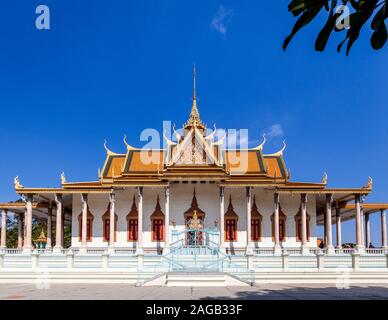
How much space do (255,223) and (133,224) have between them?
7268 mm

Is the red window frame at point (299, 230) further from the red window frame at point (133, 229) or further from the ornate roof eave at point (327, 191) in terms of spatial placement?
the red window frame at point (133, 229)

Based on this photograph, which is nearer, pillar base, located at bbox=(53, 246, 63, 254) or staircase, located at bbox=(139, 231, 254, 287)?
staircase, located at bbox=(139, 231, 254, 287)

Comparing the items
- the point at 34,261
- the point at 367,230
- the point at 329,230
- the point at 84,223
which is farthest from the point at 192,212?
the point at 367,230

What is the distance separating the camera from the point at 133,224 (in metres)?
28.6

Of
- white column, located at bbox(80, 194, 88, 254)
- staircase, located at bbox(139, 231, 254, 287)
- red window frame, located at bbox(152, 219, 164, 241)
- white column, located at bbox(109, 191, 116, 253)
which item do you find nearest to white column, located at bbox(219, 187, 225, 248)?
red window frame, located at bbox(152, 219, 164, 241)

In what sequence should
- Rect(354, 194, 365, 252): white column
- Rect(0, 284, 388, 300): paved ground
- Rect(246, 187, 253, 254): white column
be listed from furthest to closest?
Rect(246, 187, 253, 254): white column
Rect(354, 194, 365, 252): white column
Rect(0, 284, 388, 300): paved ground

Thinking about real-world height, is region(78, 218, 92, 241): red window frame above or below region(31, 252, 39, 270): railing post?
above

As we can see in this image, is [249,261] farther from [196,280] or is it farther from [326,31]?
[326,31]

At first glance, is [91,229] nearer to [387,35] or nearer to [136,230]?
[136,230]

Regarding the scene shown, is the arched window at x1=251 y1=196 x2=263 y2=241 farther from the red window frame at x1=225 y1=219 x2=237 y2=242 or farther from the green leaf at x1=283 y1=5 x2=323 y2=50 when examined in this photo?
the green leaf at x1=283 y1=5 x2=323 y2=50

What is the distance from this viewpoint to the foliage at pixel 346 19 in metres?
3.11

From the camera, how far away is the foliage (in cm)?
311

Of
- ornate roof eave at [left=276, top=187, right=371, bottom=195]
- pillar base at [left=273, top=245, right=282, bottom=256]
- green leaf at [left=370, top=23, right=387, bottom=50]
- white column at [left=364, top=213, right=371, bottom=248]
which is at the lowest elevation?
pillar base at [left=273, top=245, right=282, bottom=256]

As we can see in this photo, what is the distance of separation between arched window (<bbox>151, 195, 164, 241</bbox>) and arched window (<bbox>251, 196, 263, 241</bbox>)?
17.6ft
